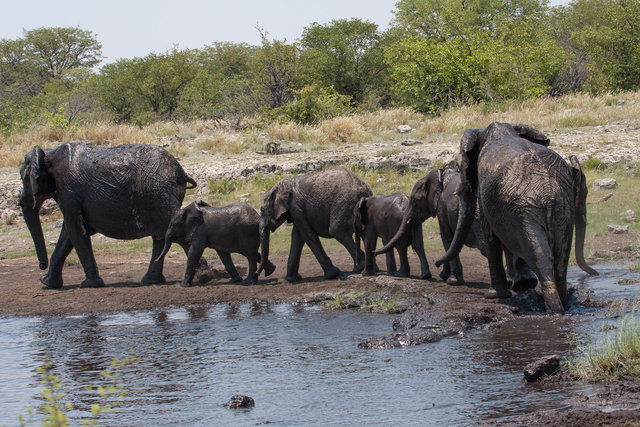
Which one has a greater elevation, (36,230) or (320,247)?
(36,230)

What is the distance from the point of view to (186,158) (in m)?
22.8

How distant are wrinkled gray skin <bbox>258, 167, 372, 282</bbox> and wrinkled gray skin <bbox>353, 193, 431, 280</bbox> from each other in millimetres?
225

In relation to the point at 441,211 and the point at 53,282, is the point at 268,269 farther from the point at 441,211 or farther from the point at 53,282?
the point at 53,282

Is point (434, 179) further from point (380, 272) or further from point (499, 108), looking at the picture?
point (499, 108)

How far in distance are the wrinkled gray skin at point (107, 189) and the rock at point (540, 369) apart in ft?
24.7

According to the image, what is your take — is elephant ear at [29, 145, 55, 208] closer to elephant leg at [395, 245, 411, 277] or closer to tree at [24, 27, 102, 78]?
elephant leg at [395, 245, 411, 277]

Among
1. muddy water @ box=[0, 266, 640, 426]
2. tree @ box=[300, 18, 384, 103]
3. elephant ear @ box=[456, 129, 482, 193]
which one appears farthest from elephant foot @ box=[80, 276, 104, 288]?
tree @ box=[300, 18, 384, 103]

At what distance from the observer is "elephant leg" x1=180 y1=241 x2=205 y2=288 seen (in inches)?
480

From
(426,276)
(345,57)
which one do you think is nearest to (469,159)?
(426,276)

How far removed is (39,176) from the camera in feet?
40.6

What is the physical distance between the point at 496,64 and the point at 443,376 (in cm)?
2386

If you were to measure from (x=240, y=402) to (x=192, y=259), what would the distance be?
6.48 meters

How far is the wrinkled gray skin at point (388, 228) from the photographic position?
36.6 ft

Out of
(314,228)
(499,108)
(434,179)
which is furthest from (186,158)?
(434,179)
